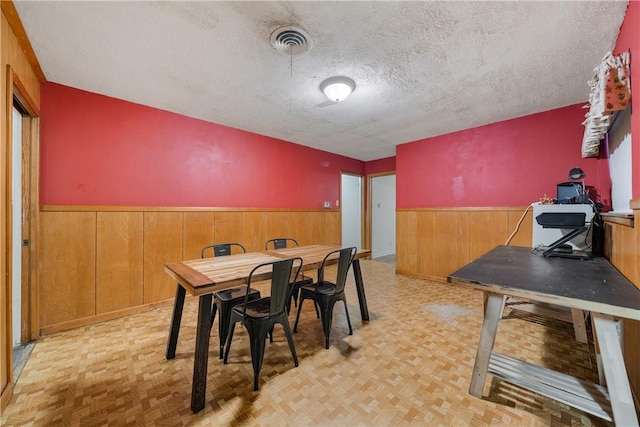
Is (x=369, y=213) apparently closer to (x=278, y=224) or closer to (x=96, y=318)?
(x=278, y=224)

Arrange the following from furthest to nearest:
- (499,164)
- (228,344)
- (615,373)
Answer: (499,164)
(228,344)
(615,373)

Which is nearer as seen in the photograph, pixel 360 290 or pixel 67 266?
pixel 67 266

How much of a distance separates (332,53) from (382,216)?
5022 mm

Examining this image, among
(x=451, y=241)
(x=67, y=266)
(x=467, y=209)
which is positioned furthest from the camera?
(x=451, y=241)

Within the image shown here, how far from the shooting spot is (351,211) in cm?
643

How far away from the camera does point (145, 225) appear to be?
306cm

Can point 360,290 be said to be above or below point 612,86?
below

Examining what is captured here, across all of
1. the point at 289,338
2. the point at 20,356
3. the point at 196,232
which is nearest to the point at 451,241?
the point at 289,338

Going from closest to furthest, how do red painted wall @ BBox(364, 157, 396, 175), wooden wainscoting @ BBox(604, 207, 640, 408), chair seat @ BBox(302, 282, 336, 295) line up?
wooden wainscoting @ BBox(604, 207, 640, 408)
chair seat @ BBox(302, 282, 336, 295)
red painted wall @ BBox(364, 157, 396, 175)

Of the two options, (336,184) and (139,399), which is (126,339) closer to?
(139,399)

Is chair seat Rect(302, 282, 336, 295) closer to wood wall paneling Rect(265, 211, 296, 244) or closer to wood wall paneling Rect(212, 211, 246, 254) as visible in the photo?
wood wall paneling Rect(212, 211, 246, 254)

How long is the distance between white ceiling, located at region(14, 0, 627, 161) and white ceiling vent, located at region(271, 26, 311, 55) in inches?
2.1

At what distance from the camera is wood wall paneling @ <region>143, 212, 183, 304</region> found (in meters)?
3.06

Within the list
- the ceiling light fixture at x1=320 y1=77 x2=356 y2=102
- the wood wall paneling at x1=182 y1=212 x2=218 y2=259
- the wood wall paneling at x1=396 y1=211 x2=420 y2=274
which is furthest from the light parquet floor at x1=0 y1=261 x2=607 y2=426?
the ceiling light fixture at x1=320 y1=77 x2=356 y2=102
